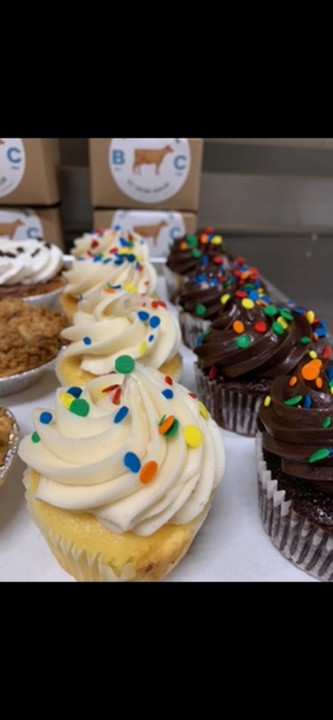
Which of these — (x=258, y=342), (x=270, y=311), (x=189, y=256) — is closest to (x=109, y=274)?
(x=189, y=256)

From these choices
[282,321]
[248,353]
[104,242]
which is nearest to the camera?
[248,353]

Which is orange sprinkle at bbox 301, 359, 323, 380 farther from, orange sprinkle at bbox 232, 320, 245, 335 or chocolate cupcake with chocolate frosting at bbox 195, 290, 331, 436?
orange sprinkle at bbox 232, 320, 245, 335

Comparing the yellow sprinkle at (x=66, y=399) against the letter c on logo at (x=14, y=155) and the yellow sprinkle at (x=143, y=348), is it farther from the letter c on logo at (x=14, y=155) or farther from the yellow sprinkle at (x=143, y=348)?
the letter c on logo at (x=14, y=155)

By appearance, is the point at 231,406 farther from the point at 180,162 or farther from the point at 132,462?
the point at 180,162

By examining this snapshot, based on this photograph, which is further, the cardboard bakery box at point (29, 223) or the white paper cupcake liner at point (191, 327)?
the cardboard bakery box at point (29, 223)

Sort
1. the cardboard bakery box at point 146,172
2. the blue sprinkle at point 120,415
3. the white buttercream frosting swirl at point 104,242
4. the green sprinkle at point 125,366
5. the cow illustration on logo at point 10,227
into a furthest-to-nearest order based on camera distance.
Result: 1. the cow illustration on logo at point 10,227
2. the cardboard bakery box at point 146,172
3. the white buttercream frosting swirl at point 104,242
4. the green sprinkle at point 125,366
5. the blue sprinkle at point 120,415

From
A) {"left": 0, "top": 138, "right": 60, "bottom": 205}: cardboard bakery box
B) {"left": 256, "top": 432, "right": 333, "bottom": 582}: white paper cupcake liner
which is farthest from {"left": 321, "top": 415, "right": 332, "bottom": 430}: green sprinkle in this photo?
{"left": 0, "top": 138, "right": 60, "bottom": 205}: cardboard bakery box

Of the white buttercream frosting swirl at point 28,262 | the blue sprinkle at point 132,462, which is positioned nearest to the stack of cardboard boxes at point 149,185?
the white buttercream frosting swirl at point 28,262

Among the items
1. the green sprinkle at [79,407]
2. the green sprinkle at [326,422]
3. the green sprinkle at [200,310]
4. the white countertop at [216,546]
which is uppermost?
the green sprinkle at [326,422]

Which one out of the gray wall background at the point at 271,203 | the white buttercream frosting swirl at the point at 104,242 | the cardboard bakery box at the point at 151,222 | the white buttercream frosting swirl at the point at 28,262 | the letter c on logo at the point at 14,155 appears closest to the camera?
the gray wall background at the point at 271,203
